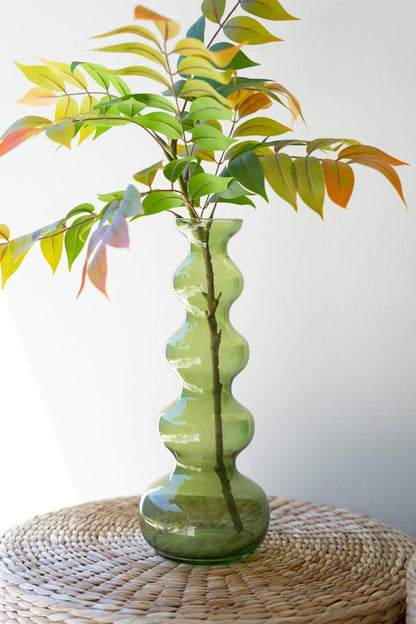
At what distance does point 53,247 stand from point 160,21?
37cm

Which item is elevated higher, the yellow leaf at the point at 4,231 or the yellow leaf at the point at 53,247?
the yellow leaf at the point at 4,231

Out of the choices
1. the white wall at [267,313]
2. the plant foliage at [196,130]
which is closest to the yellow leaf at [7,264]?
the plant foliage at [196,130]

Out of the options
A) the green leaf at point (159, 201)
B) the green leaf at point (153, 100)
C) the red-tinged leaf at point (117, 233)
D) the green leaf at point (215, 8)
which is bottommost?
the red-tinged leaf at point (117, 233)

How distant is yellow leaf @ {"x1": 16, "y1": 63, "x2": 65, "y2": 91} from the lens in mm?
899

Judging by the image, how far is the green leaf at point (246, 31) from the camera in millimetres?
877

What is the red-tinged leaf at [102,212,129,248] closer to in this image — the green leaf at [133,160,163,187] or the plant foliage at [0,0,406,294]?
the plant foliage at [0,0,406,294]

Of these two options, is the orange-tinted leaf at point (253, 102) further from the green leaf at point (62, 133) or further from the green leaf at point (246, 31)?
the green leaf at point (62, 133)

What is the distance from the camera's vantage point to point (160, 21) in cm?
70

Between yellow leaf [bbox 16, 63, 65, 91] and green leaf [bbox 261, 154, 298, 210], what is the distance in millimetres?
285

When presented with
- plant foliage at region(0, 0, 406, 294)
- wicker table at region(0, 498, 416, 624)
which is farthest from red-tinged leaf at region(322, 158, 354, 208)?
wicker table at region(0, 498, 416, 624)

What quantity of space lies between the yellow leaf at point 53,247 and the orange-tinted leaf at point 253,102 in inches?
11.4

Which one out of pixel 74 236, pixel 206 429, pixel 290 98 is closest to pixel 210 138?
pixel 290 98

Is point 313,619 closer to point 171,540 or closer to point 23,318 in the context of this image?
point 171,540

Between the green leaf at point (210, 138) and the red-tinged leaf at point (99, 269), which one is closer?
the red-tinged leaf at point (99, 269)
